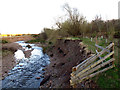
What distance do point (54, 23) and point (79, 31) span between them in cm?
839

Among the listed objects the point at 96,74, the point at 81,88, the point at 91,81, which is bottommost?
the point at 81,88

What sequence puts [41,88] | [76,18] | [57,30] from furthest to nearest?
1. [57,30]
2. [76,18]
3. [41,88]

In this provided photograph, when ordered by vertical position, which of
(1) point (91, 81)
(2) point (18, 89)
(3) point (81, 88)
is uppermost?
(1) point (91, 81)

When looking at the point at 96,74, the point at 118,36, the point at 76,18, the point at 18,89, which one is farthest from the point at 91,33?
the point at 18,89

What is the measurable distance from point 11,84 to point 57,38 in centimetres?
1827

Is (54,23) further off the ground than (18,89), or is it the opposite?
(54,23)

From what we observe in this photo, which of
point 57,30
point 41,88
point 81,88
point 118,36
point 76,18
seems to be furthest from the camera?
point 57,30

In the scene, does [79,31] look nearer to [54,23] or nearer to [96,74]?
[54,23]

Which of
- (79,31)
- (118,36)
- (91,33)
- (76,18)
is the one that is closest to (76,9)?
(76,18)

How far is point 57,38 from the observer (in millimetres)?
24875

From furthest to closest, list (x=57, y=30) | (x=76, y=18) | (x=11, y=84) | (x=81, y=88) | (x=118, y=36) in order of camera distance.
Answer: (x=57, y=30) < (x=76, y=18) < (x=118, y=36) < (x=11, y=84) < (x=81, y=88)

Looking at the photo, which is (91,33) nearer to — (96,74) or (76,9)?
(76,9)

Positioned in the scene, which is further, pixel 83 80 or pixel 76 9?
pixel 76 9

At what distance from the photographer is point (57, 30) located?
24688mm
